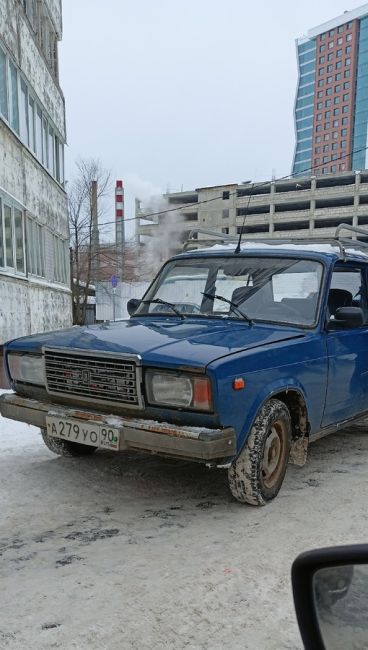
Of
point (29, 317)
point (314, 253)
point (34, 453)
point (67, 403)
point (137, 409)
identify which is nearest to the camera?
point (137, 409)

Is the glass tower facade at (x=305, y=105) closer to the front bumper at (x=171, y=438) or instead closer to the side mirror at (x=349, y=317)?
the side mirror at (x=349, y=317)

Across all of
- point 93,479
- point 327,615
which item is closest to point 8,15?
point 93,479

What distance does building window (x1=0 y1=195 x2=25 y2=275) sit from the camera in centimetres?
973

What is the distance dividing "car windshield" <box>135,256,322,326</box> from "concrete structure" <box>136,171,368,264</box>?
74651 mm

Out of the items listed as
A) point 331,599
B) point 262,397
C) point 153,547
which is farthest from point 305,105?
point 331,599

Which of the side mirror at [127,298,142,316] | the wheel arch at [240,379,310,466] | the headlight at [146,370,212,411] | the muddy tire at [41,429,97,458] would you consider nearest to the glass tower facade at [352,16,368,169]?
the side mirror at [127,298,142,316]

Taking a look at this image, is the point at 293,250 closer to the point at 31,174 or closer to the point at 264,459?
the point at 264,459

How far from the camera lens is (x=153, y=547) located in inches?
121

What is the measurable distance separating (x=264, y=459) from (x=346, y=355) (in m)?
1.35

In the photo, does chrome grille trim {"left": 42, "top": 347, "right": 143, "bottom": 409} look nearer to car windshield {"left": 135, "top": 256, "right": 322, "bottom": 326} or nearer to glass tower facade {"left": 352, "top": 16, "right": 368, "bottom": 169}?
car windshield {"left": 135, "top": 256, "right": 322, "bottom": 326}

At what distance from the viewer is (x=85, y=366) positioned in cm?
365

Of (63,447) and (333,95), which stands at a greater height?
(333,95)

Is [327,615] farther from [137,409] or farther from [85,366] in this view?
[85,366]

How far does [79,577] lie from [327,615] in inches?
70.9
